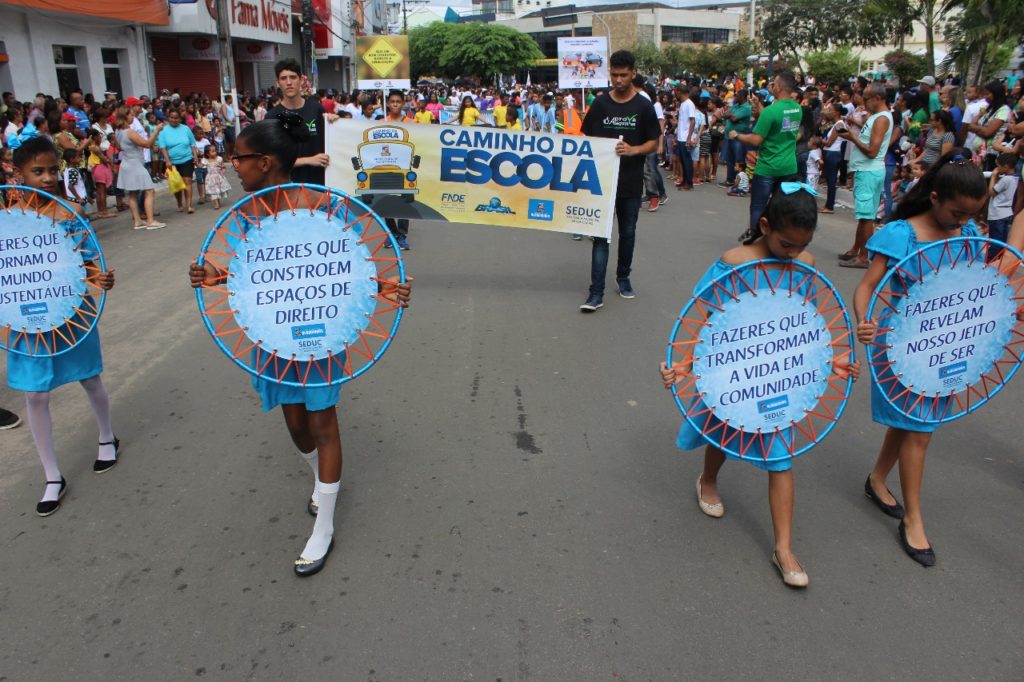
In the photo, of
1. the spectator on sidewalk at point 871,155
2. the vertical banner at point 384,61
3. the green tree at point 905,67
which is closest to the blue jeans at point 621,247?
the spectator on sidewalk at point 871,155

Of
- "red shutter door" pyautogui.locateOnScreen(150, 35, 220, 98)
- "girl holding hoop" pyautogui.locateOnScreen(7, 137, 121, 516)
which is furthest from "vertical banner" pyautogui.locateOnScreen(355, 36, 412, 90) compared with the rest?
"girl holding hoop" pyautogui.locateOnScreen(7, 137, 121, 516)

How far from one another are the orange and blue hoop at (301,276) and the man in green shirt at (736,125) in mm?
9513

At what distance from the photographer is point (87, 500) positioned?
3.69m

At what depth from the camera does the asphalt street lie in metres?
2.67

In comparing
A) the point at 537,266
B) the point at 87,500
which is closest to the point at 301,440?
the point at 87,500

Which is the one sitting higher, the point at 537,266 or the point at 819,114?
the point at 819,114

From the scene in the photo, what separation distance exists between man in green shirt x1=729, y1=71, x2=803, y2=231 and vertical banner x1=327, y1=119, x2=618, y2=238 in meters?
2.17

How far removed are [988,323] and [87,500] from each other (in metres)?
4.14

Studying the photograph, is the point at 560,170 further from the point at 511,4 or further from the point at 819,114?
the point at 511,4

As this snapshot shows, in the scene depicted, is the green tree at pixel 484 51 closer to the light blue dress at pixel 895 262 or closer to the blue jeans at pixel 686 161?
the blue jeans at pixel 686 161

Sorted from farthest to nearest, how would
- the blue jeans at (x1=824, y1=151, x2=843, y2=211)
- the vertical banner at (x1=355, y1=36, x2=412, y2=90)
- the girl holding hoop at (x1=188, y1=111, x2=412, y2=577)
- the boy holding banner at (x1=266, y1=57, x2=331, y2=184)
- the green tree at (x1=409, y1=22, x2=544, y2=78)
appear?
the green tree at (x1=409, y1=22, x2=544, y2=78)
the vertical banner at (x1=355, y1=36, x2=412, y2=90)
the blue jeans at (x1=824, y1=151, x2=843, y2=211)
the boy holding banner at (x1=266, y1=57, x2=331, y2=184)
the girl holding hoop at (x1=188, y1=111, x2=412, y2=577)

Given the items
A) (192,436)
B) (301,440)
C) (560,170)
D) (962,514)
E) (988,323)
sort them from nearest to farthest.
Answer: (988,323) < (301,440) < (962,514) < (192,436) < (560,170)

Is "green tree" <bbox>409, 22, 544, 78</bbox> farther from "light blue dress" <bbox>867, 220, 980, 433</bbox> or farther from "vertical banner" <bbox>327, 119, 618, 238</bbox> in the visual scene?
"light blue dress" <bbox>867, 220, 980, 433</bbox>

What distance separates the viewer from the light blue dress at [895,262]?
305 cm
